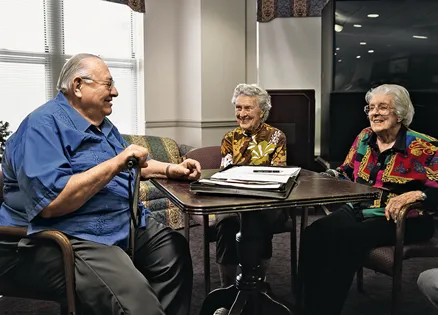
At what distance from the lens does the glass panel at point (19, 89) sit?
3717mm

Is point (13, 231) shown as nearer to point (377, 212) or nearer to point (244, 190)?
point (244, 190)

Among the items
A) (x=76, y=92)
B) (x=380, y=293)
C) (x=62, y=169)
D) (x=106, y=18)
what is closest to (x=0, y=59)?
(x=106, y=18)

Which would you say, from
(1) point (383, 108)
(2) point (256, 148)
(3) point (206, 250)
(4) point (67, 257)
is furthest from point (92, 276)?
(1) point (383, 108)

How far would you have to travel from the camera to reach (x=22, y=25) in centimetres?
377

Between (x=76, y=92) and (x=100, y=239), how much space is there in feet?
1.80

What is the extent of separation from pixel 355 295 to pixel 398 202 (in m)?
0.79

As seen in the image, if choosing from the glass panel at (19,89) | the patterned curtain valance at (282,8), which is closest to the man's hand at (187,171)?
the glass panel at (19,89)

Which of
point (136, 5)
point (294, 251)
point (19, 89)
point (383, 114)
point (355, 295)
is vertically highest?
point (136, 5)

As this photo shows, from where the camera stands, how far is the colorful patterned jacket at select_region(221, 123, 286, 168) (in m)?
2.47

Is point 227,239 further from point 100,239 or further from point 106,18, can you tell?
point 106,18

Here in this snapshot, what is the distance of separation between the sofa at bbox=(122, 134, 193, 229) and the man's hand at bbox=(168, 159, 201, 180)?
1.74m

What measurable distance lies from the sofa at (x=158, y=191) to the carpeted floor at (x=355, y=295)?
615 millimetres

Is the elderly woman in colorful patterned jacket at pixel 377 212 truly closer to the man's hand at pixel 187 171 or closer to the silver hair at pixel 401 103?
the silver hair at pixel 401 103

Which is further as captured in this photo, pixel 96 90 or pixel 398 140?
pixel 398 140
